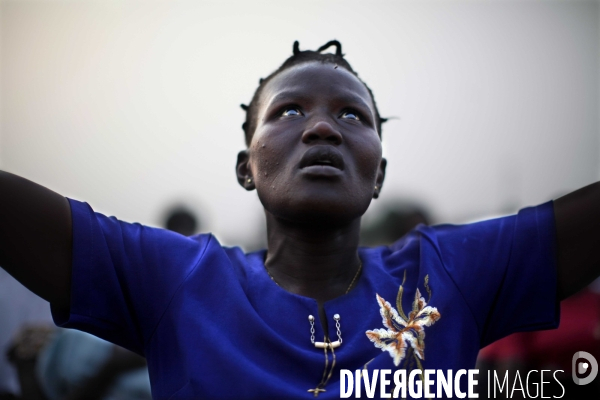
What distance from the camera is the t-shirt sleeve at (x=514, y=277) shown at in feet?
6.05

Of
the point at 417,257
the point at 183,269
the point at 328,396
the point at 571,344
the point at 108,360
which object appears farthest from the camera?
the point at 571,344

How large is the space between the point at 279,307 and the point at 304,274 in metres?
0.24

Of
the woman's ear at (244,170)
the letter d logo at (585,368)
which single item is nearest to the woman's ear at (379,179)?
the woman's ear at (244,170)

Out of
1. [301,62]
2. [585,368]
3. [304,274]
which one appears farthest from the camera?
[585,368]

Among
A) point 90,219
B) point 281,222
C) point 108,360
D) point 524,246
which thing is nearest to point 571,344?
point 524,246

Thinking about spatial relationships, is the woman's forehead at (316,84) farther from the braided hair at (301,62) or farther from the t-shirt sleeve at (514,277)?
the t-shirt sleeve at (514,277)

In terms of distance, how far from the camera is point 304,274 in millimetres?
2035

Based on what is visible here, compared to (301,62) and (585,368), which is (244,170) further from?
(585,368)

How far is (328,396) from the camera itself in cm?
161

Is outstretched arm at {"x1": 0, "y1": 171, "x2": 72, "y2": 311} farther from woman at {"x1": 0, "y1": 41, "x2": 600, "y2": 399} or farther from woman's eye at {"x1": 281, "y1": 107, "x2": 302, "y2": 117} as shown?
woman's eye at {"x1": 281, "y1": 107, "x2": 302, "y2": 117}

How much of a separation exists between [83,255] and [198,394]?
0.51 meters

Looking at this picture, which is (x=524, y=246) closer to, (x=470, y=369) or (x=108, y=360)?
(x=470, y=369)

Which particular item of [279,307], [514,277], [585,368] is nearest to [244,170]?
[279,307]

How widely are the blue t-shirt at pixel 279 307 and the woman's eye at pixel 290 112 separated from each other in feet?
1.66
